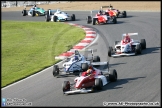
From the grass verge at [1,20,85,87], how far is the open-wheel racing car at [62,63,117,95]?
3.55 m

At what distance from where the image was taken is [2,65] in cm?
2389

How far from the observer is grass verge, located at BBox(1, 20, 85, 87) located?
2218cm

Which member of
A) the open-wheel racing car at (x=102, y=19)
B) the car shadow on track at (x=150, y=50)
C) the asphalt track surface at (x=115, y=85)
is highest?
the open-wheel racing car at (x=102, y=19)

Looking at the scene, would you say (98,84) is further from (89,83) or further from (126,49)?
(126,49)

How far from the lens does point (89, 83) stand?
17.2 meters

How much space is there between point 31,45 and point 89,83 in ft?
40.3

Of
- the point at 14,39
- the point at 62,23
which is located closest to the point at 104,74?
the point at 14,39

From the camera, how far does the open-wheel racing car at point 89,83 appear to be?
16.7m

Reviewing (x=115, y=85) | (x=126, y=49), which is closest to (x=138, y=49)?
(x=126, y=49)

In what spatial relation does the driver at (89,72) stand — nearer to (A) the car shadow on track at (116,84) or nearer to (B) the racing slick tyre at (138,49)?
(A) the car shadow on track at (116,84)

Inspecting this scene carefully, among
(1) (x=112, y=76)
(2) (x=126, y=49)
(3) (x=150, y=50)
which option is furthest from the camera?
(3) (x=150, y=50)

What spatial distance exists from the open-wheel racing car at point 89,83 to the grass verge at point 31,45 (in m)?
3.55

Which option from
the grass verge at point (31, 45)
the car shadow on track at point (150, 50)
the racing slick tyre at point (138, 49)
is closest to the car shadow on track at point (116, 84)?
the racing slick tyre at point (138, 49)

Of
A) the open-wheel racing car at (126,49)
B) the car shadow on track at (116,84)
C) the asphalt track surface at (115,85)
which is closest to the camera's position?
the asphalt track surface at (115,85)
